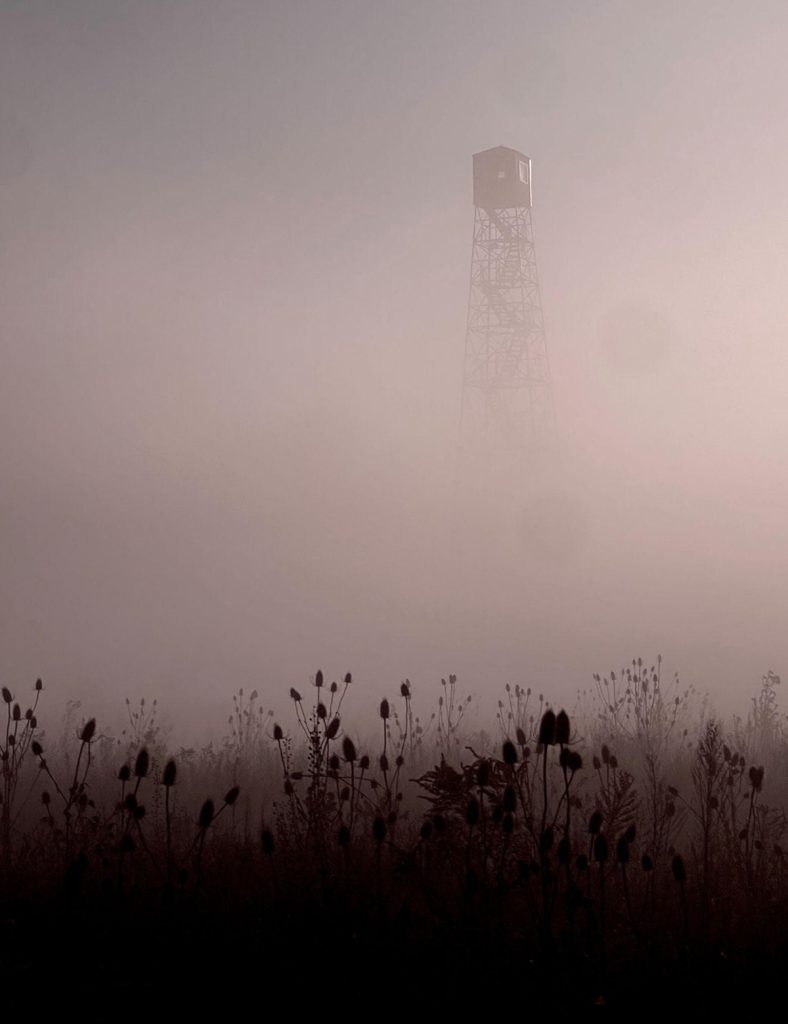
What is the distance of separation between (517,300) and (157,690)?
42.5 ft

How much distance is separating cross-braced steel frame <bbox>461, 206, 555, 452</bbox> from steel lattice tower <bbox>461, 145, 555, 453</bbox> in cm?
2

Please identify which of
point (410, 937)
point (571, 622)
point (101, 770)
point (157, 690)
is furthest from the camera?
point (571, 622)

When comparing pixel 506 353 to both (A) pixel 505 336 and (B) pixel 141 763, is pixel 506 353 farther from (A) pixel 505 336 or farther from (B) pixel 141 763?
(B) pixel 141 763

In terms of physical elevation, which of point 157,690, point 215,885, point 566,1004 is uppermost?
point 157,690

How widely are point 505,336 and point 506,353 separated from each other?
433 mm

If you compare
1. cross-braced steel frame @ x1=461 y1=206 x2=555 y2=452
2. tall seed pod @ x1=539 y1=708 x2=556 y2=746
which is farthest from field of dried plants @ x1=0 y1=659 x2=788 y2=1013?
cross-braced steel frame @ x1=461 y1=206 x2=555 y2=452

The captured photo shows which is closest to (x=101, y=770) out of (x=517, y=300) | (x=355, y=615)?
(x=355, y=615)

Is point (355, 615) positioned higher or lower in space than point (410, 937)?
higher

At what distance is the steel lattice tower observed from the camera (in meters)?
23.8

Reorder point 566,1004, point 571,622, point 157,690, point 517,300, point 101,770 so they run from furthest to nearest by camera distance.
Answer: point 517,300 < point 571,622 < point 157,690 < point 101,770 < point 566,1004

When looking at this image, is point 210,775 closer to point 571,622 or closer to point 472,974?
point 472,974

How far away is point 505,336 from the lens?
937 inches

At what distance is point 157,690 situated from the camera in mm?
18047

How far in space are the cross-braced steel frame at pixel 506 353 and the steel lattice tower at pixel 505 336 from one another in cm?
2
